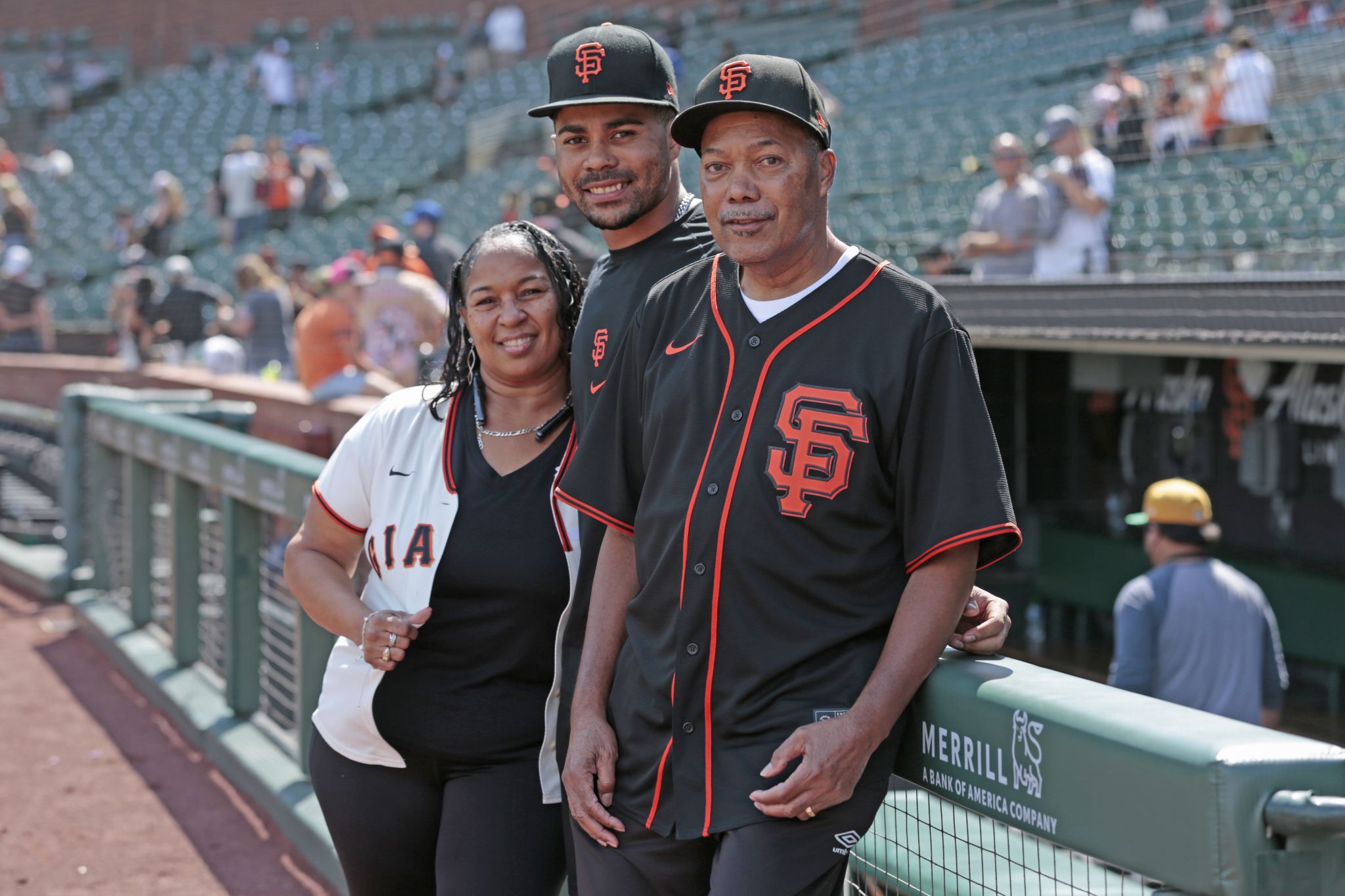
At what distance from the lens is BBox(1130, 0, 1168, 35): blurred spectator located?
10359mm

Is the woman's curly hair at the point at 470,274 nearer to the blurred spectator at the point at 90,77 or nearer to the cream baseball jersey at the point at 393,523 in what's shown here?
the cream baseball jersey at the point at 393,523

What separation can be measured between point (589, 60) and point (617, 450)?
0.73 metres

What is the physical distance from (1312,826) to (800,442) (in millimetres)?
762

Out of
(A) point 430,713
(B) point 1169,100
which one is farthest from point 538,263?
(B) point 1169,100

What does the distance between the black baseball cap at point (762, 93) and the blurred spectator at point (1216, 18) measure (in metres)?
7.60

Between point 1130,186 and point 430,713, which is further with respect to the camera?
point 1130,186

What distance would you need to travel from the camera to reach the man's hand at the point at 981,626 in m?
1.97

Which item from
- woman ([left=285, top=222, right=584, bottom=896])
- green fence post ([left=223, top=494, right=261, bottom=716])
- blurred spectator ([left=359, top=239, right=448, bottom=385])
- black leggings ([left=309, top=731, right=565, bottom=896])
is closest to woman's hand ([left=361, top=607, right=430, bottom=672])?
woman ([left=285, top=222, right=584, bottom=896])

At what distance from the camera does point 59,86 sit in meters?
27.5

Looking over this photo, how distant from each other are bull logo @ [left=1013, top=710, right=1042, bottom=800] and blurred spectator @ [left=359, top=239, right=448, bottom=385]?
6.15 metres

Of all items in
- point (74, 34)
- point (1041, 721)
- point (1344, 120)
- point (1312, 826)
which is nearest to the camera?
point (1312, 826)

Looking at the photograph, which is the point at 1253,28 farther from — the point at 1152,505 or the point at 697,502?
the point at 697,502

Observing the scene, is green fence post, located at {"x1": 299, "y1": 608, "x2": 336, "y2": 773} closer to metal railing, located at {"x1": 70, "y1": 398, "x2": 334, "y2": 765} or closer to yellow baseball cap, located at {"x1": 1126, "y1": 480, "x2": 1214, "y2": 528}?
metal railing, located at {"x1": 70, "y1": 398, "x2": 334, "y2": 765}

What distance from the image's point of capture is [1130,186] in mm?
9125
